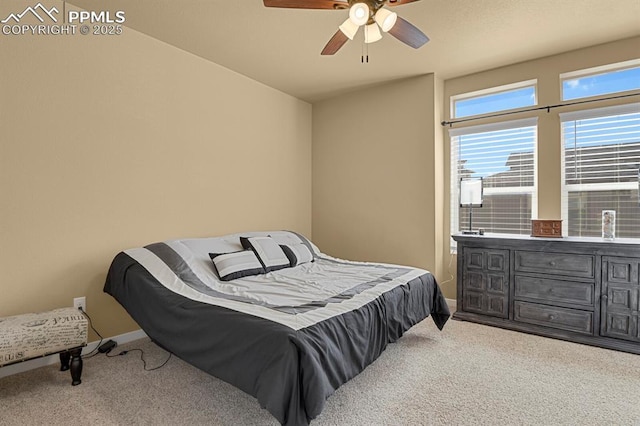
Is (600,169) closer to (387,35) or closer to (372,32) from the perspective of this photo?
(387,35)

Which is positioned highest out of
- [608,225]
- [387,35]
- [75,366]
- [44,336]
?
[387,35]

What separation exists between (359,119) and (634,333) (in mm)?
3458

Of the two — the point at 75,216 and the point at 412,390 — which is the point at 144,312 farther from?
the point at 412,390

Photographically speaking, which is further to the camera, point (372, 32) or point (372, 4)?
point (372, 32)

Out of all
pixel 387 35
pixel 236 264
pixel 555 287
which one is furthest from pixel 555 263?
pixel 236 264

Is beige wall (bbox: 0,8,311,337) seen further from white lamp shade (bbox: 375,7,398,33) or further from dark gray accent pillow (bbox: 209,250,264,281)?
white lamp shade (bbox: 375,7,398,33)

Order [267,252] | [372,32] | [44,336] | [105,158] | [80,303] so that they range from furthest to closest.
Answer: [267,252]
[105,158]
[80,303]
[372,32]
[44,336]

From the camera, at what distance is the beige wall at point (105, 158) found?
2.38m

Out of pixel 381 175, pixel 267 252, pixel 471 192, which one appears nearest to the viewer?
pixel 267 252

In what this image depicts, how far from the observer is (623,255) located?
2.76 meters

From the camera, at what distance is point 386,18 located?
2105 millimetres

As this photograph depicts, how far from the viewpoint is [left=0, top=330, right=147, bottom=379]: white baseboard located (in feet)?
7.62

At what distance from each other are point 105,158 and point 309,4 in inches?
80.2

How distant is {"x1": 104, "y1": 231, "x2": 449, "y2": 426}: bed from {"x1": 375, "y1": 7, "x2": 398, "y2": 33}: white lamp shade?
178 centimetres
